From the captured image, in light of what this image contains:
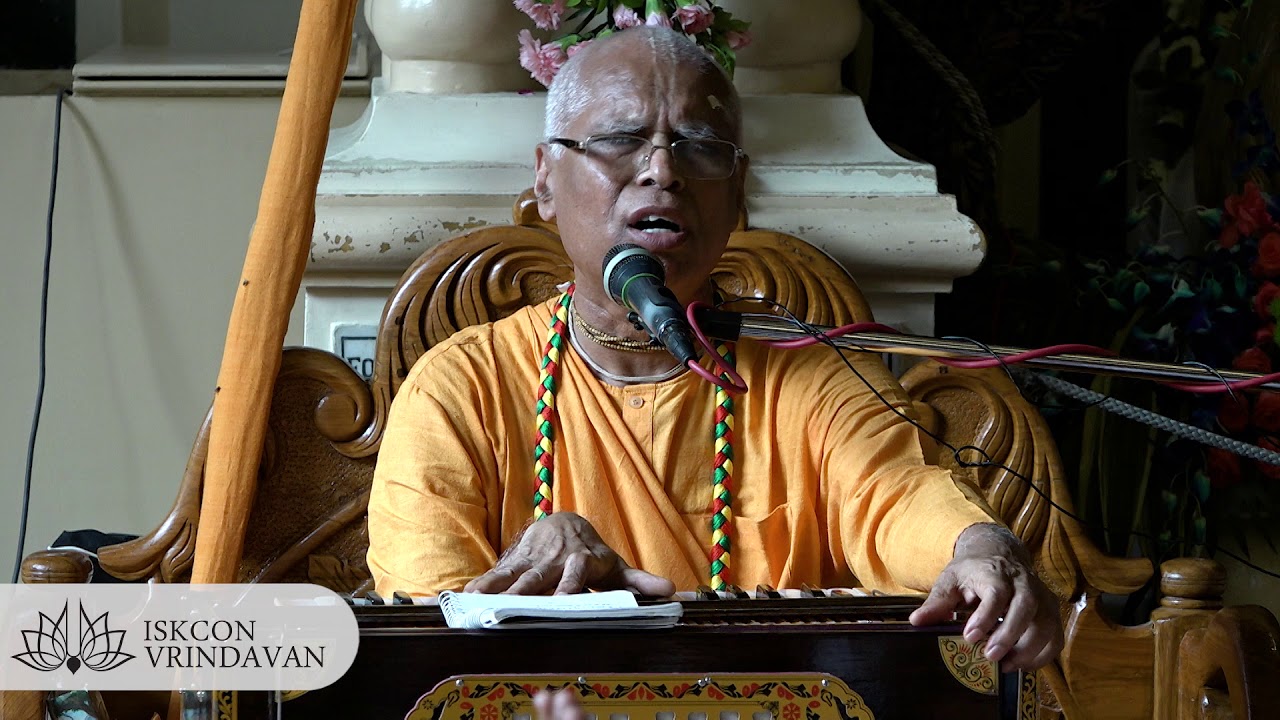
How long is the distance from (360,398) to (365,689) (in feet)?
3.68

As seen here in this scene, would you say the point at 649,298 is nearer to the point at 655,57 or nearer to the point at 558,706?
the point at 558,706

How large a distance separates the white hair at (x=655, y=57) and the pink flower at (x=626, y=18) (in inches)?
8.2

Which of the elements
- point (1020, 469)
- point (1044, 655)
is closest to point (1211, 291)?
point (1020, 469)

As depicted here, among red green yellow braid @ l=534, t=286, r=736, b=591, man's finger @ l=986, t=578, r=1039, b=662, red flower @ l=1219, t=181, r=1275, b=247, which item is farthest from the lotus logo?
red flower @ l=1219, t=181, r=1275, b=247

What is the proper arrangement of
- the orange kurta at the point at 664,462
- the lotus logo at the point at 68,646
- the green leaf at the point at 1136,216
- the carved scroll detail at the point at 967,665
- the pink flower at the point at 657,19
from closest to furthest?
1. the carved scroll detail at the point at 967,665
2. the lotus logo at the point at 68,646
3. the orange kurta at the point at 664,462
4. the pink flower at the point at 657,19
5. the green leaf at the point at 1136,216

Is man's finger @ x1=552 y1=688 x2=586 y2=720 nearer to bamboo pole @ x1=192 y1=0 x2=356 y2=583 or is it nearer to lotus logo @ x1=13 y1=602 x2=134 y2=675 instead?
lotus logo @ x1=13 y1=602 x2=134 y2=675

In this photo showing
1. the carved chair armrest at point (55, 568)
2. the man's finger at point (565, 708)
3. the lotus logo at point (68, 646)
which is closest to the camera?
the man's finger at point (565, 708)

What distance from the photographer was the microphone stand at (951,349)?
1430 mm

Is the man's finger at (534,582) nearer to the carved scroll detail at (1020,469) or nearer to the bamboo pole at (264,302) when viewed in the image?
the bamboo pole at (264,302)

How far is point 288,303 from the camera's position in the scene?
2.28 metres

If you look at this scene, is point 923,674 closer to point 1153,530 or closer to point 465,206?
point 465,206

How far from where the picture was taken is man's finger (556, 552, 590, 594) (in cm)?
173

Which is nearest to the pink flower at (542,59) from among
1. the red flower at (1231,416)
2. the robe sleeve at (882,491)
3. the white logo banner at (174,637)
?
the robe sleeve at (882,491)

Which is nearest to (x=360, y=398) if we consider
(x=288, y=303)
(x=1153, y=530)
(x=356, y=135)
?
(x=288, y=303)
